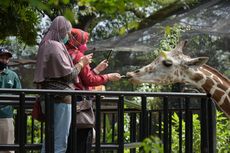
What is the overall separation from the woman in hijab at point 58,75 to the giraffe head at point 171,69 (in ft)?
7.35

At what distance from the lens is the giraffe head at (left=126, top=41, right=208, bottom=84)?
25.8 ft

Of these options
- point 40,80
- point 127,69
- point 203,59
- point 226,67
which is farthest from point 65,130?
point 226,67

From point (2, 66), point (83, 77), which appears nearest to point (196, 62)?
point (83, 77)

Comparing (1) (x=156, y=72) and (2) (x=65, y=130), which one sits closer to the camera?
(2) (x=65, y=130)

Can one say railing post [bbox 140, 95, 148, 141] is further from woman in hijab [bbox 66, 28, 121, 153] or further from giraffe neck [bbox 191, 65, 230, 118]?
giraffe neck [bbox 191, 65, 230, 118]

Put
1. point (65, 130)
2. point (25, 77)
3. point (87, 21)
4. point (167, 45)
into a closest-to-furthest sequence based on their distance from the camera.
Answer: point (65, 130) → point (167, 45) → point (87, 21) → point (25, 77)

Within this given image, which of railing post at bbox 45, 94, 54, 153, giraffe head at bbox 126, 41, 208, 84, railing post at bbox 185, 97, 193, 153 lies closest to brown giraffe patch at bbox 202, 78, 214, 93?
giraffe head at bbox 126, 41, 208, 84

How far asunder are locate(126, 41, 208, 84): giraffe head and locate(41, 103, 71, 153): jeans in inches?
95.6

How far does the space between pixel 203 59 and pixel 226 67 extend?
945 cm

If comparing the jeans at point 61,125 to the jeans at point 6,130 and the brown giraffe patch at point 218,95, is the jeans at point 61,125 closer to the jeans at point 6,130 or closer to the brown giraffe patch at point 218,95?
the jeans at point 6,130

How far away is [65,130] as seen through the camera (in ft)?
18.2

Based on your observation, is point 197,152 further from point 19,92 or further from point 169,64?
point 19,92

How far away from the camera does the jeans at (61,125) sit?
18.0ft

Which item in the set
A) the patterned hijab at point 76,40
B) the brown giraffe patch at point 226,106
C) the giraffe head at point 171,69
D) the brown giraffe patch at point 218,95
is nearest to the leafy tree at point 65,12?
the patterned hijab at point 76,40
